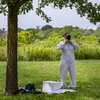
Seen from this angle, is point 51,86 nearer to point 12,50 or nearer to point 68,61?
point 68,61

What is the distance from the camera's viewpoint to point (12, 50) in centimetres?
1045

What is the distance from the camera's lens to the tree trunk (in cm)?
1045

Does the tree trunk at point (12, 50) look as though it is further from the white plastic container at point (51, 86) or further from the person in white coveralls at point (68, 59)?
the person in white coveralls at point (68, 59)

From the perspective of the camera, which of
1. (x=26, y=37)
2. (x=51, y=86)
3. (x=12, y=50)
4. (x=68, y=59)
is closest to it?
(x=12, y=50)

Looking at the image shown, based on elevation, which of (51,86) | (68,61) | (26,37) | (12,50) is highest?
(26,37)

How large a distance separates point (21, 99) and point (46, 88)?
1.50 m

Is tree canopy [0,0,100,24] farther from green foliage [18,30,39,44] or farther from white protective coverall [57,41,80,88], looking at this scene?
green foliage [18,30,39,44]

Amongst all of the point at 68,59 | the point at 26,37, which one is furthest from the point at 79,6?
the point at 26,37

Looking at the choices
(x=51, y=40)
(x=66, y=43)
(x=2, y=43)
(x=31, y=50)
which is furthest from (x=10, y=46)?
(x=51, y=40)

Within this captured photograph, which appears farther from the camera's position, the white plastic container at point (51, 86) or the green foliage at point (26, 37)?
the green foliage at point (26, 37)

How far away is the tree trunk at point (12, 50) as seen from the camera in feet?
34.3

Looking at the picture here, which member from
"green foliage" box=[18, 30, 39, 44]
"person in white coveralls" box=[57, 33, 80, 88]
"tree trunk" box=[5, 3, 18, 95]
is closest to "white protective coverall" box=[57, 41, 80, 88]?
"person in white coveralls" box=[57, 33, 80, 88]

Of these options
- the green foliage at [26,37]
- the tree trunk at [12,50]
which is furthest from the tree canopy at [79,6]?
the green foliage at [26,37]

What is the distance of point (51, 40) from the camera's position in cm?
3653
